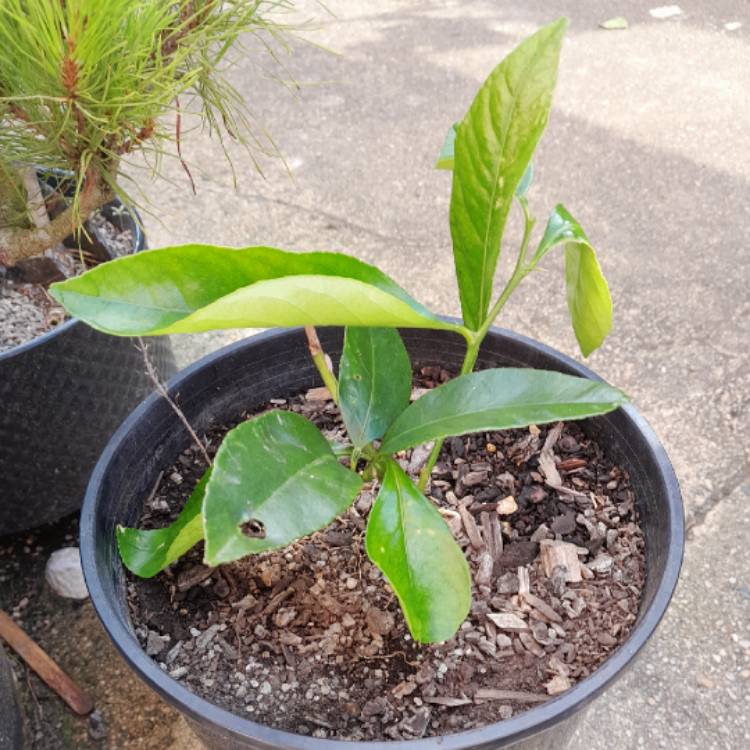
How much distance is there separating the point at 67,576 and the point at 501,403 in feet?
2.77

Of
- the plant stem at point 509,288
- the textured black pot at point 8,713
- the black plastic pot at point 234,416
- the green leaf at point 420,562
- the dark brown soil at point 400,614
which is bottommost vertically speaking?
the textured black pot at point 8,713

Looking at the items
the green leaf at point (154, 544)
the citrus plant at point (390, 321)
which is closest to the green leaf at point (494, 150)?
the citrus plant at point (390, 321)

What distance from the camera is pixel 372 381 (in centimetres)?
81

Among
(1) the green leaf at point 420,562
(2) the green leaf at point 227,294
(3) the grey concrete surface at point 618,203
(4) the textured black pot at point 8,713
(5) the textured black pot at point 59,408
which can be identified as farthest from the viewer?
(3) the grey concrete surface at point 618,203

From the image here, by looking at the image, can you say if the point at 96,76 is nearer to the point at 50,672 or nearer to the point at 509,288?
the point at 509,288

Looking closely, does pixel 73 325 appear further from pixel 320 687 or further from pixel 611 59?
pixel 611 59

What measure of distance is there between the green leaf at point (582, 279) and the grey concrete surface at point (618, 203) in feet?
1.82

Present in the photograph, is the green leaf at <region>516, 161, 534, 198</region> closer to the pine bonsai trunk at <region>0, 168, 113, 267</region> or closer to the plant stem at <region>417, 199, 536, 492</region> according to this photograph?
the plant stem at <region>417, 199, 536, 492</region>

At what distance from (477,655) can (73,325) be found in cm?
65

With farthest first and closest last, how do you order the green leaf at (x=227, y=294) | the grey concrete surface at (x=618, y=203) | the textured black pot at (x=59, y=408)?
the grey concrete surface at (x=618, y=203)
the textured black pot at (x=59, y=408)
the green leaf at (x=227, y=294)

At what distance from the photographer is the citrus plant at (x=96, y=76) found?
32.1 inches

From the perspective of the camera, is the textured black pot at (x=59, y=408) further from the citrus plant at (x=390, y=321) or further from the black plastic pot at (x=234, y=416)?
the citrus plant at (x=390, y=321)

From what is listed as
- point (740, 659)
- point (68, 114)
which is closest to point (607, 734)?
point (740, 659)

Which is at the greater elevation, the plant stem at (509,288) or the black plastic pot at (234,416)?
the plant stem at (509,288)
